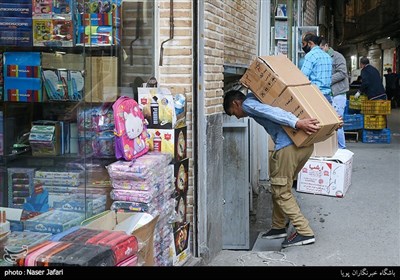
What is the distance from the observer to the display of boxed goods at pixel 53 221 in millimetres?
3795

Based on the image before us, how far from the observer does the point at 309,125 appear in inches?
209

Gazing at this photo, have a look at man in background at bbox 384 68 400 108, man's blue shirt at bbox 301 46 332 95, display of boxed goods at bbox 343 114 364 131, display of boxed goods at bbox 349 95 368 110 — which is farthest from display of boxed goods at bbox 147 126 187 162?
man in background at bbox 384 68 400 108

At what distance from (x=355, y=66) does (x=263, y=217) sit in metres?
40.0

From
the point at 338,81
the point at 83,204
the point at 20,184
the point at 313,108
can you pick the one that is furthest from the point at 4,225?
the point at 338,81

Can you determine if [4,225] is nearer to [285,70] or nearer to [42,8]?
[42,8]

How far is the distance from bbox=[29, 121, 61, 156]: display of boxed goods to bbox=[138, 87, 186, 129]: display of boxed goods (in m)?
0.74

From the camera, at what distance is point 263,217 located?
8.15 m

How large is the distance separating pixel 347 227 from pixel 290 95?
192 centimetres

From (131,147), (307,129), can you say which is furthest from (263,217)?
(131,147)

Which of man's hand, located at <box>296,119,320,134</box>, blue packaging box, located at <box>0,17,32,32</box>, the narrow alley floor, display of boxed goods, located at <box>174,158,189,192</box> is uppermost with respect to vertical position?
blue packaging box, located at <box>0,17,32,32</box>

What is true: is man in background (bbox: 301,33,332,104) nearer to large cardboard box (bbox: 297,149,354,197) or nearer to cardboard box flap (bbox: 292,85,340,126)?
large cardboard box (bbox: 297,149,354,197)

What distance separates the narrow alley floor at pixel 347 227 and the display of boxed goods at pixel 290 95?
1.11 m

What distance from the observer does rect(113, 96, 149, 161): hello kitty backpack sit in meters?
4.25

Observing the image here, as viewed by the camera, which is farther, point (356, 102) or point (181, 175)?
point (356, 102)
